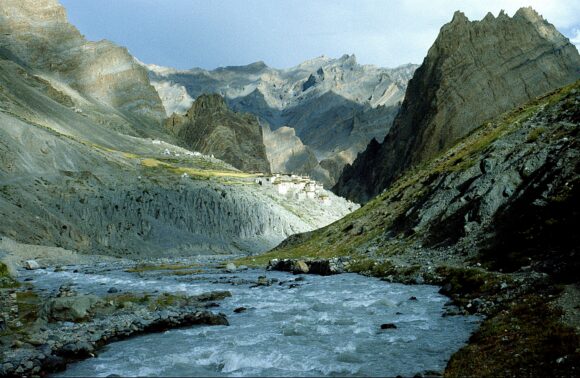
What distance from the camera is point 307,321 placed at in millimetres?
30234

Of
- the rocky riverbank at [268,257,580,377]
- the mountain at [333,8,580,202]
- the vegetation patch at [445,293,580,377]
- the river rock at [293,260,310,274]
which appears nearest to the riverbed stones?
the river rock at [293,260,310,274]

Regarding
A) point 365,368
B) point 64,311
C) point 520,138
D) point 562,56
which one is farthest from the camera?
point 562,56

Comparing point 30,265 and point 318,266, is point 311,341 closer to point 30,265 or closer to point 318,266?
point 318,266

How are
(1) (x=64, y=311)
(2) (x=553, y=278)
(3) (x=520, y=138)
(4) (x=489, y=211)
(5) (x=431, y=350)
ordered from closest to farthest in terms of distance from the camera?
(5) (x=431, y=350)
(2) (x=553, y=278)
(1) (x=64, y=311)
(4) (x=489, y=211)
(3) (x=520, y=138)

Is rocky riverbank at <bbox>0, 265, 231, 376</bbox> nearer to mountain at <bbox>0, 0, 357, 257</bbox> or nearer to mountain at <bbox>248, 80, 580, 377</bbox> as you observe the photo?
mountain at <bbox>248, 80, 580, 377</bbox>

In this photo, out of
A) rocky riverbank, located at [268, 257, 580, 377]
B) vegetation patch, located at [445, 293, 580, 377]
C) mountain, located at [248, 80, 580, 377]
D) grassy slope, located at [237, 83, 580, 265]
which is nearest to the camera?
vegetation patch, located at [445, 293, 580, 377]

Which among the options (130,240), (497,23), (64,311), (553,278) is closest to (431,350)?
(553,278)

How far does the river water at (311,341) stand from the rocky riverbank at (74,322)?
1.24 m

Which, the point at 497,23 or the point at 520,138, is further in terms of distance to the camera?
the point at 497,23

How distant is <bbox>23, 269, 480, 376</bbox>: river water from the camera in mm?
20891

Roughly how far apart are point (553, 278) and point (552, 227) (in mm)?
7640

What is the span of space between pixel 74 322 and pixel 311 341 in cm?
1715

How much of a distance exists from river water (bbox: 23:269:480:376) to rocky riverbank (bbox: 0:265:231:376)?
4.06ft

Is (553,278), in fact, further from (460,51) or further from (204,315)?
(460,51)
